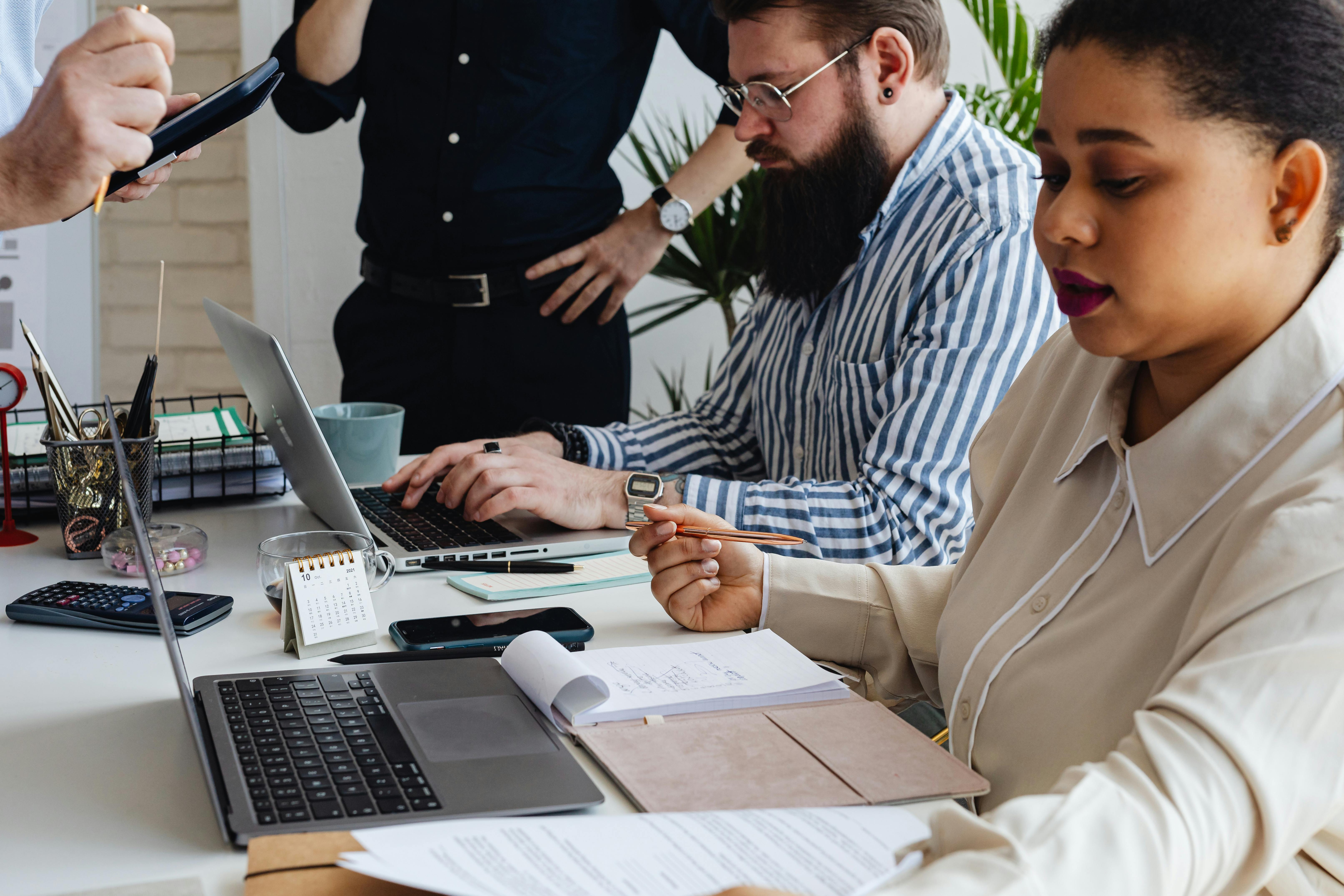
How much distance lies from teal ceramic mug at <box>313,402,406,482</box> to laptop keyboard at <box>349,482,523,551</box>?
0.07 metres

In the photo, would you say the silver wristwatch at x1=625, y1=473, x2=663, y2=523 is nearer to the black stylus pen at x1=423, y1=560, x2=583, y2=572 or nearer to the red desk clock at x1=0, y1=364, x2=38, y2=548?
the black stylus pen at x1=423, y1=560, x2=583, y2=572

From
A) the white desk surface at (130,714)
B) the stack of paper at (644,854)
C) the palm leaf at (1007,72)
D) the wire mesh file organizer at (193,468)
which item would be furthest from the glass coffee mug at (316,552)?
the palm leaf at (1007,72)

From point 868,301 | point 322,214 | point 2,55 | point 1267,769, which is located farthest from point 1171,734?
point 322,214

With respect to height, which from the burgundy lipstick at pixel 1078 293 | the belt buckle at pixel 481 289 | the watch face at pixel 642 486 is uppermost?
Answer: the burgundy lipstick at pixel 1078 293

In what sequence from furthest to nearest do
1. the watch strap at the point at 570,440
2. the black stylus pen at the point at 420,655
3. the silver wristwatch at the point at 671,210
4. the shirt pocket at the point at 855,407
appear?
1. the silver wristwatch at the point at 671,210
2. the watch strap at the point at 570,440
3. the shirt pocket at the point at 855,407
4. the black stylus pen at the point at 420,655

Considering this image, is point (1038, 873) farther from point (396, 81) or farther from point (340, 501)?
point (396, 81)

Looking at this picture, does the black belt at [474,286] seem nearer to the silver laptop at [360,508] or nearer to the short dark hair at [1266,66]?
the silver laptop at [360,508]

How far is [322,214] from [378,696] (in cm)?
256

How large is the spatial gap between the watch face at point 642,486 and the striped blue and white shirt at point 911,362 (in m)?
0.05

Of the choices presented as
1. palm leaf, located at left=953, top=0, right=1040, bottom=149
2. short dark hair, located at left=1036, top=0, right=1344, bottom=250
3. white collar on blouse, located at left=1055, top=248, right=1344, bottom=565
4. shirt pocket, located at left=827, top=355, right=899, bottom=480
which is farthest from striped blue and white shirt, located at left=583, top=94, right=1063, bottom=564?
palm leaf, located at left=953, top=0, right=1040, bottom=149

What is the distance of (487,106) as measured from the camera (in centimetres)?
228

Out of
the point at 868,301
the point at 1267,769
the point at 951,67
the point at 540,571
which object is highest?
the point at 951,67

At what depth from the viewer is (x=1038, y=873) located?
2.05 feet

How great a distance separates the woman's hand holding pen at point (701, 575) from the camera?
116 cm
